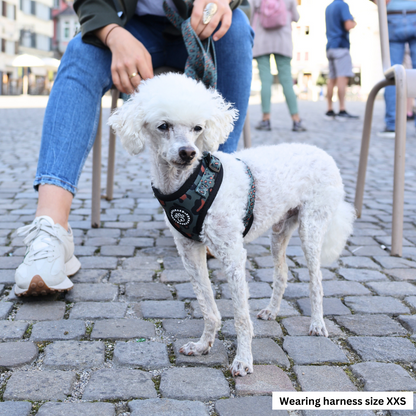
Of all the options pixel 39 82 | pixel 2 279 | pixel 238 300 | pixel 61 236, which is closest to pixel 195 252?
pixel 238 300

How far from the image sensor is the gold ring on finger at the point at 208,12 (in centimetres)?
263

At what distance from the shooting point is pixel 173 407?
5.60 ft

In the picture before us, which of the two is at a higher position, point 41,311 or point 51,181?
point 51,181

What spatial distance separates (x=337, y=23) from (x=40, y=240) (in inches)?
392

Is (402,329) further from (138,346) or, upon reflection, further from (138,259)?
(138,259)

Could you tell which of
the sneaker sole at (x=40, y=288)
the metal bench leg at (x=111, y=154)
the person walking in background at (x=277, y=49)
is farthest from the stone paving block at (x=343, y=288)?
the person walking in background at (x=277, y=49)

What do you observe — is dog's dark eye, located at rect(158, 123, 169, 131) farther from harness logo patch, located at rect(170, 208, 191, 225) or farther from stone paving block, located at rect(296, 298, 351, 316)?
stone paving block, located at rect(296, 298, 351, 316)

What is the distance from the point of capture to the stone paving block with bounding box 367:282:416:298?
9.08 ft

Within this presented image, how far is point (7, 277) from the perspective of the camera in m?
2.85

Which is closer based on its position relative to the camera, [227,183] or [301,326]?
[227,183]

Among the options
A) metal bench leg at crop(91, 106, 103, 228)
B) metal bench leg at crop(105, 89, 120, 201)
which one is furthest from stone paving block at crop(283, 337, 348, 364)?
metal bench leg at crop(105, 89, 120, 201)

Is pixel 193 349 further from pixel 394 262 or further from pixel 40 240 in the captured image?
pixel 394 262

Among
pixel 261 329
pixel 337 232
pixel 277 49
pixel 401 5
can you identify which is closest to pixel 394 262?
pixel 337 232

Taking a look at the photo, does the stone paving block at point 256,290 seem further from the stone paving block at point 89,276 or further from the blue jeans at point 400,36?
the blue jeans at point 400,36
